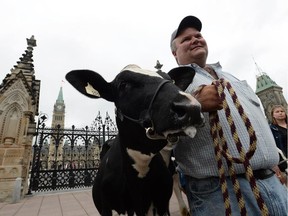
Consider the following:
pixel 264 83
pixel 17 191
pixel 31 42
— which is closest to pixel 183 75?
pixel 17 191

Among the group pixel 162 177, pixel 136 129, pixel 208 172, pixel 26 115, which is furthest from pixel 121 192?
pixel 26 115

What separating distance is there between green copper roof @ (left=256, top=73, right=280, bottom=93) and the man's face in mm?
68498

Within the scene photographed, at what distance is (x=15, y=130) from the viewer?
29.3ft

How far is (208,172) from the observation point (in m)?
1.51

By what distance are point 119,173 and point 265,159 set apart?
1.30 meters

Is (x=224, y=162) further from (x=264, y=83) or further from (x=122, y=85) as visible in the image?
(x=264, y=83)

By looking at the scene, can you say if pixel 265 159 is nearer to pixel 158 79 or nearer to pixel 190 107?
pixel 190 107

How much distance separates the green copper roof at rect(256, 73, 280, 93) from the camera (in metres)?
60.3

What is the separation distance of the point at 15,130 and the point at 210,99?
393 inches

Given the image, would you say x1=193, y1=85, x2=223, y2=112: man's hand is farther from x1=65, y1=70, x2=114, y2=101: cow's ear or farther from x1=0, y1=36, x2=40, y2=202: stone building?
x1=0, y1=36, x2=40, y2=202: stone building

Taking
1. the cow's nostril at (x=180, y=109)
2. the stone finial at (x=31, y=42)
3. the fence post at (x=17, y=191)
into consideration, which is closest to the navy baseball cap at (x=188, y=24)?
the cow's nostril at (x=180, y=109)

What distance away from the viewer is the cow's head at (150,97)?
112 centimetres

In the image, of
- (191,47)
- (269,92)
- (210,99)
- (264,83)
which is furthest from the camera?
(264,83)

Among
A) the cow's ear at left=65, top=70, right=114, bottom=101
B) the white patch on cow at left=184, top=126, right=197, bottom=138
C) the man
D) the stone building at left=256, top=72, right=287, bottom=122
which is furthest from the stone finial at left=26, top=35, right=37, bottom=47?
the stone building at left=256, top=72, right=287, bottom=122
